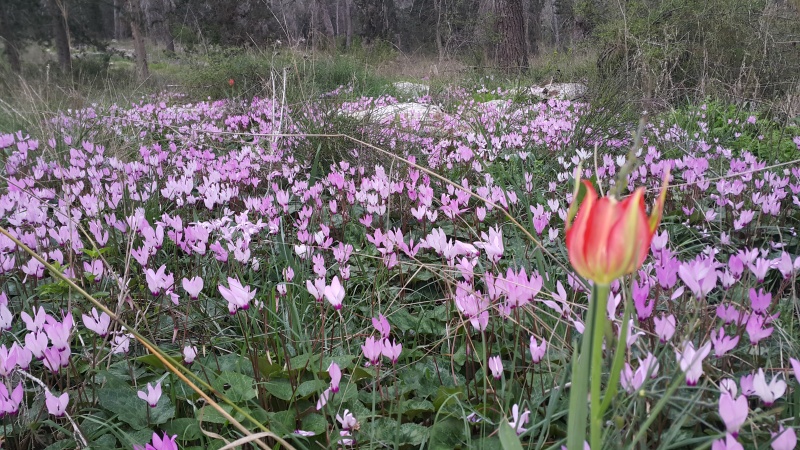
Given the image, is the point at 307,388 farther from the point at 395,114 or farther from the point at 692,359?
the point at 395,114

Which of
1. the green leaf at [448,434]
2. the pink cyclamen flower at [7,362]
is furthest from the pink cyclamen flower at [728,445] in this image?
the pink cyclamen flower at [7,362]

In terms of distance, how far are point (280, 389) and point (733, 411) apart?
39.7 inches

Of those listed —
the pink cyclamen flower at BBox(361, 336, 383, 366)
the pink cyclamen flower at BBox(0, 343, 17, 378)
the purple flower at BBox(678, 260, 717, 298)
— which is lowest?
the pink cyclamen flower at BBox(361, 336, 383, 366)

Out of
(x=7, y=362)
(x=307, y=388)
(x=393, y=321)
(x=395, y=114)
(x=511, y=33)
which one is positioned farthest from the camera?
(x=511, y=33)

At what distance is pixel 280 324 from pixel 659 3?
905 cm

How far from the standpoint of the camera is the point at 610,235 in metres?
0.54

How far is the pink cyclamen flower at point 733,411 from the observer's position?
0.79 metres

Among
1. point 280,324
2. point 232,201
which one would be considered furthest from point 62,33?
point 280,324

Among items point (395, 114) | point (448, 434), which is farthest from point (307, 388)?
point (395, 114)

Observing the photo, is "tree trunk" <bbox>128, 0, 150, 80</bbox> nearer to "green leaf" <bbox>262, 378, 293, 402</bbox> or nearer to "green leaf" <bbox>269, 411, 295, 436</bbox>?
"green leaf" <bbox>262, 378, 293, 402</bbox>

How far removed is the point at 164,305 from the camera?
1988 mm

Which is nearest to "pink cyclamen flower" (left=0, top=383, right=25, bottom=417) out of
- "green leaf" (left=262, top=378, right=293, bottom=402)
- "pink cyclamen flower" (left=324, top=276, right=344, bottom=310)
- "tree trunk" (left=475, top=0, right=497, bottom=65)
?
"green leaf" (left=262, top=378, right=293, bottom=402)

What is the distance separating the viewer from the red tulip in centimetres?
52

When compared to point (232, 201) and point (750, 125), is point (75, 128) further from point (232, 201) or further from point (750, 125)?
point (750, 125)
